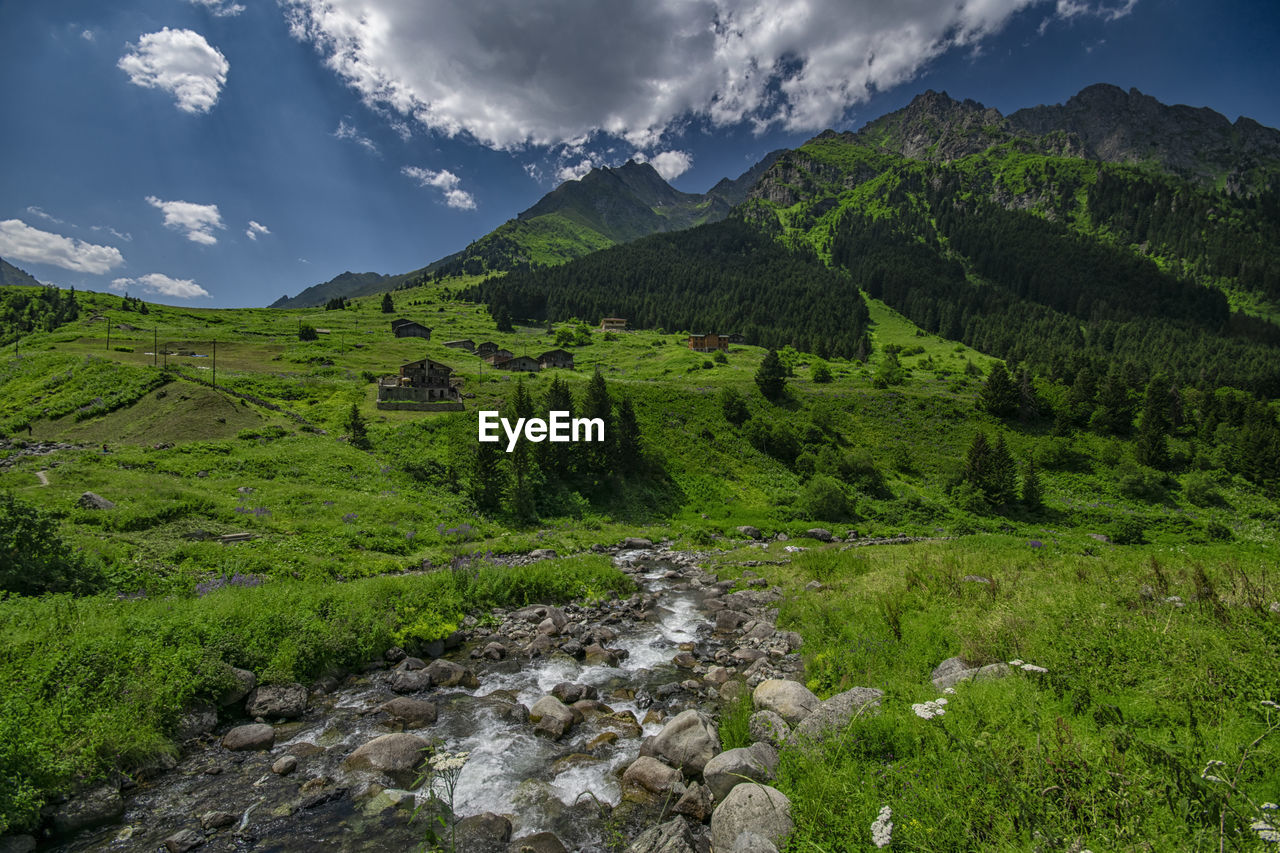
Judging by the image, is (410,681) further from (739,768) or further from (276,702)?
(739,768)

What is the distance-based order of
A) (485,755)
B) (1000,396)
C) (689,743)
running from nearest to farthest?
1. (689,743)
2. (485,755)
3. (1000,396)

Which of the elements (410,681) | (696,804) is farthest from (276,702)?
(696,804)

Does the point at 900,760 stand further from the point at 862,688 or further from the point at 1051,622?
the point at 1051,622

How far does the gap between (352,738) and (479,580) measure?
32.1ft

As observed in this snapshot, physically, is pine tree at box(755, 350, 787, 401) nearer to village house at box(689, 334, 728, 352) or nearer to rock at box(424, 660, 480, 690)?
village house at box(689, 334, 728, 352)

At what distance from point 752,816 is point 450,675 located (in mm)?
10361

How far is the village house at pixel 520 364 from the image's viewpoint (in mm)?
108688

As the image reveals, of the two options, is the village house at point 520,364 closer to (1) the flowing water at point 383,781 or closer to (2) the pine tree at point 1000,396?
(2) the pine tree at point 1000,396

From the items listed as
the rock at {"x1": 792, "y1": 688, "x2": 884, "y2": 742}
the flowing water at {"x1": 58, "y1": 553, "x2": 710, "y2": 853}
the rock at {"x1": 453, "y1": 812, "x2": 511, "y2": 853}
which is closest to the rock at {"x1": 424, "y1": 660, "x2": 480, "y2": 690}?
the flowing water at {"x1": 58, "y1": 553, "x2": 710, "y2": 853}

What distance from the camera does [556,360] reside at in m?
117

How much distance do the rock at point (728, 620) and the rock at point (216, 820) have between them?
48.7ft

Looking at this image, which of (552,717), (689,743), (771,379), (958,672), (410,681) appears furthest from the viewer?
(771,379)

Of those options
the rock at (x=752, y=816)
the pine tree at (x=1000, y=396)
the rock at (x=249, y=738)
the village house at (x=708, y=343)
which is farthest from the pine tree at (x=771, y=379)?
the rock at (x=249, y=738)

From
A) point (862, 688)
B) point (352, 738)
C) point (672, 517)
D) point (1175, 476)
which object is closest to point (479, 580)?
point (352, 738)
